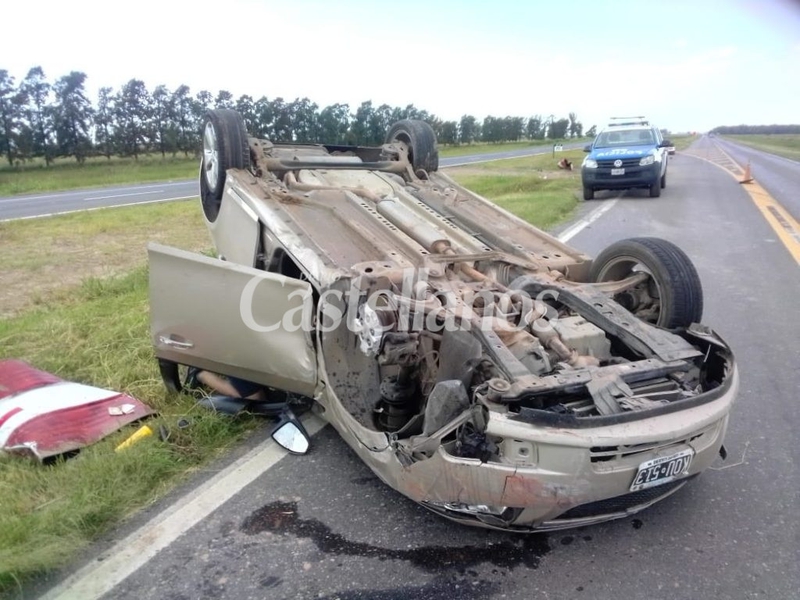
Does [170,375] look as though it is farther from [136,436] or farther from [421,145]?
[421,145]

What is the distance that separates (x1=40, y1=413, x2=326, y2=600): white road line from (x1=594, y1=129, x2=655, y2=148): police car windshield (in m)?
13.1

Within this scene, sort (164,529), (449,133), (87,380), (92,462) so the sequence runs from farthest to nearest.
Answer: (449,133) → (87,380) → (92,462) → (164,529)

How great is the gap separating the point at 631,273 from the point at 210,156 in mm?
3513

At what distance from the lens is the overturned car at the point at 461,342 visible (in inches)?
93.0

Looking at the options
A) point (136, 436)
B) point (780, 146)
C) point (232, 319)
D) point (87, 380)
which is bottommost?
point (780, 146)

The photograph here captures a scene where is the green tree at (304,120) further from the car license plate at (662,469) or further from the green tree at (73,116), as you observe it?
the car license plate at (662,469)

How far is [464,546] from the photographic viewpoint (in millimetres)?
2625

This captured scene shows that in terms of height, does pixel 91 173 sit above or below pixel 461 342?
below

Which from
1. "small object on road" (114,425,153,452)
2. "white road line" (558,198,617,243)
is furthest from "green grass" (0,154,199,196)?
"small object on road" (114,425,153,452)

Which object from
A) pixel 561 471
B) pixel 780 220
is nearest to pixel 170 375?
pixel 561 471

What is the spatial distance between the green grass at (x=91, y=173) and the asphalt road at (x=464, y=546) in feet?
72.2

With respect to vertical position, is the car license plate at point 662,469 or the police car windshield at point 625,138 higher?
the police car windshield at point 625,138

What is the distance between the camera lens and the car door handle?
3.53 metres

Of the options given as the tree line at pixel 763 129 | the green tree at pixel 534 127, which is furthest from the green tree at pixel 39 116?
the tree line at pixel 763 129
